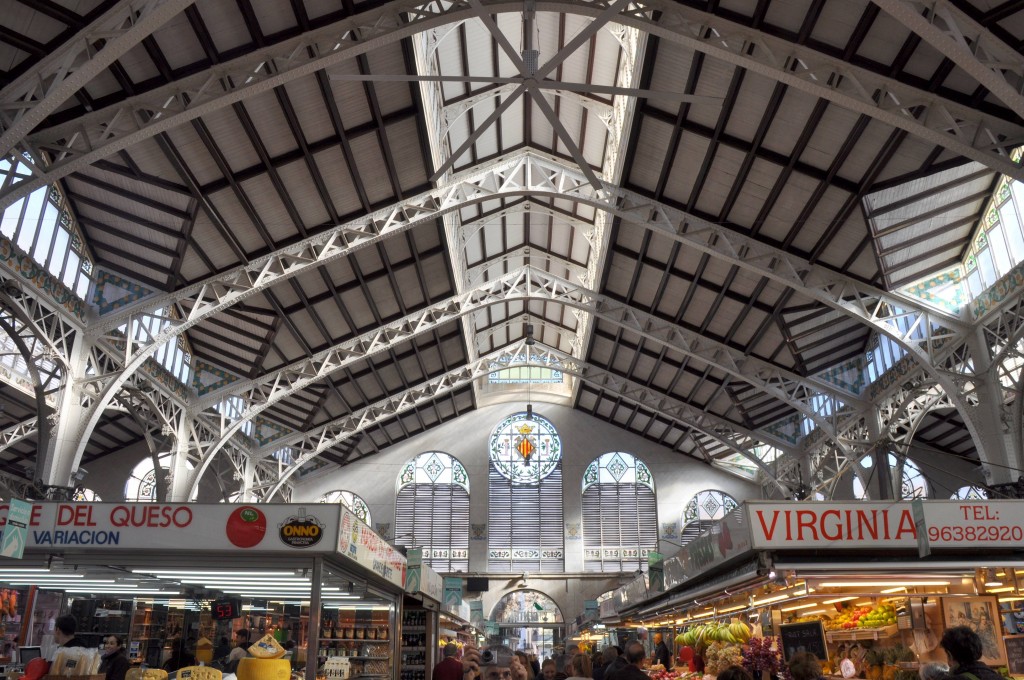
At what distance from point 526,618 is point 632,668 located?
1054 inches

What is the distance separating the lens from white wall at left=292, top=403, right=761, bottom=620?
3094cm

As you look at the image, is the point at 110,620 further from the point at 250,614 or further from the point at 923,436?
the point at 923,436

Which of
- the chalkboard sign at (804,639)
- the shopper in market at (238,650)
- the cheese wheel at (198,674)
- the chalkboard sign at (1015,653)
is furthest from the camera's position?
the shopper in market at (238,650)

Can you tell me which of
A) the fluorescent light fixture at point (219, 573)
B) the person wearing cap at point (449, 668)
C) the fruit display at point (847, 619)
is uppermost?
the fluorescent light fixture at point (219, 573)

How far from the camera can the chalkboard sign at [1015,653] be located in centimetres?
708

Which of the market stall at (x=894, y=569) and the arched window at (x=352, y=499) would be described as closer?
the market stall at (x=894, y=569)

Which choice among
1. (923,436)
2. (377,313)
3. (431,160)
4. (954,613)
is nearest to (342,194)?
Result: (431,160)

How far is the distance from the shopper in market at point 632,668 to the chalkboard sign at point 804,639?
2411 millimetres

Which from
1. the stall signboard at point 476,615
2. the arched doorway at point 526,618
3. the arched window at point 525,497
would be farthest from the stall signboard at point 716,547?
the arched doorway at point 526,618

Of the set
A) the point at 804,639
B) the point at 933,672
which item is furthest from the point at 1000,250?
the point at 933,672

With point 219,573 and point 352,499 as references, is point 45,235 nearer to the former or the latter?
point 219,573

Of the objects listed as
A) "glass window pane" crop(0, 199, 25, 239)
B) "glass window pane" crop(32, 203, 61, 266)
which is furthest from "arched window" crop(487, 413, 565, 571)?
"glass window pane" crop(0, 199, 25, 239)

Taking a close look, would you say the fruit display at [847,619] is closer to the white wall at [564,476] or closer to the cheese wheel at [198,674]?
the cheese wheel at [198,674]

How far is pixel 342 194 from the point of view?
16125 mm
